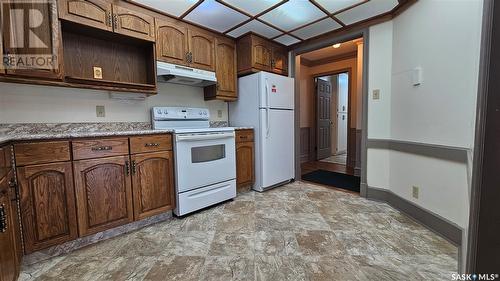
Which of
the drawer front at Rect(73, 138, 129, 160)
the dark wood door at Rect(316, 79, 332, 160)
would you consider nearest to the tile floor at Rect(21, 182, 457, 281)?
the drawer front at Rect(73, 138, 129, 160)

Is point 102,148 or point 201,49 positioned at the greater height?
point 201,49

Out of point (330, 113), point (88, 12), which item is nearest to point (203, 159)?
point (88, 12)

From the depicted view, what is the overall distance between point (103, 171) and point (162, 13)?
170 cm

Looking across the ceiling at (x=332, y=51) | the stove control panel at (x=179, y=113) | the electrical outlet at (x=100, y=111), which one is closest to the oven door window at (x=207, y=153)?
the stove control panel at (x=179, y=113)

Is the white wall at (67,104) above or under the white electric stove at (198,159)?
above

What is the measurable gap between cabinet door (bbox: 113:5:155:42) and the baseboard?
9.95ft

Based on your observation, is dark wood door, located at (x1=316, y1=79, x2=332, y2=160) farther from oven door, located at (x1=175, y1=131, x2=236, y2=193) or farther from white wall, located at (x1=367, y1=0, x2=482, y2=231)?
oven door, located at (x1=175, y1=131, x2=236, y2=193)

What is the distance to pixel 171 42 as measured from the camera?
242cm

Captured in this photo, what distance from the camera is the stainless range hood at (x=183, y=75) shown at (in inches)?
91.1

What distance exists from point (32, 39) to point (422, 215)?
3524 millimetres

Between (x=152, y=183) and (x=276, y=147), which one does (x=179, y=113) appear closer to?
(x=152, y=183)

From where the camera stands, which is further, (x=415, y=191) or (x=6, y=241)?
(x=415, y=191)

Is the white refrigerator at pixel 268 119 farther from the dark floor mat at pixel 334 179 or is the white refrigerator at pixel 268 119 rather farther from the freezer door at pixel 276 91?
the dark floor mat at pixel 334 179

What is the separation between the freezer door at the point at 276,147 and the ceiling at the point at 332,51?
1671 millimetres
